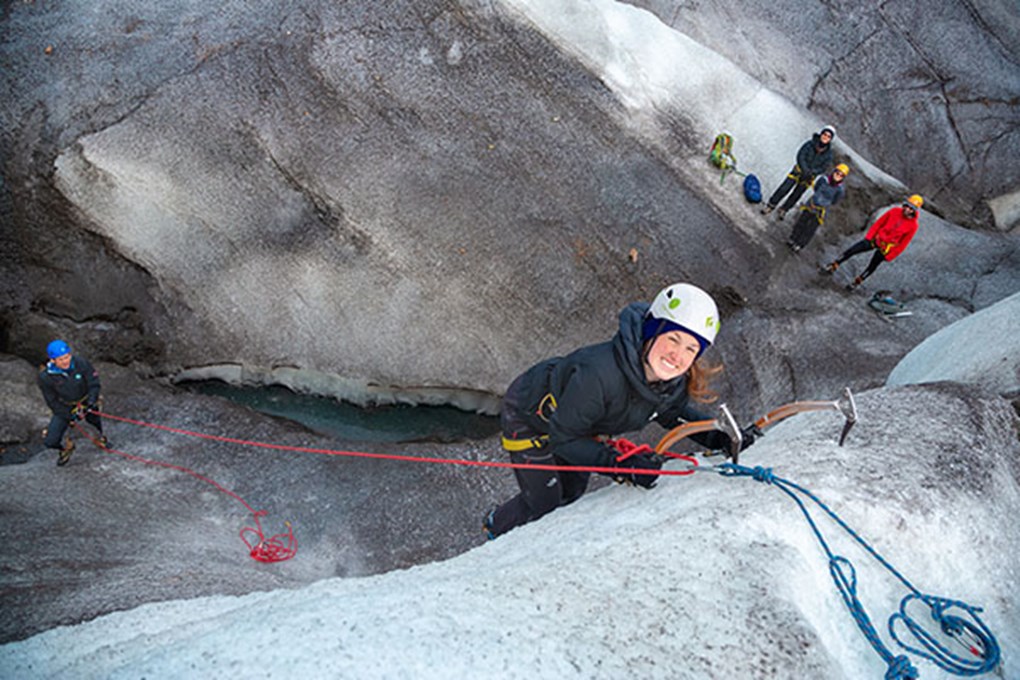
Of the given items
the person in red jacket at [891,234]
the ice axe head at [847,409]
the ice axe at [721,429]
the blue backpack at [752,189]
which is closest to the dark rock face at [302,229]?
the blue backpack at [752,189]

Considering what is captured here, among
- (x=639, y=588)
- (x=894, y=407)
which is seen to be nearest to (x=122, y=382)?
(x=639, y=588)

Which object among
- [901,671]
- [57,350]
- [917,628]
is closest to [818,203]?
[917,628]

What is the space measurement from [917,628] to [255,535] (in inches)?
190

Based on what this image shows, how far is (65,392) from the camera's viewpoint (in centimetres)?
590

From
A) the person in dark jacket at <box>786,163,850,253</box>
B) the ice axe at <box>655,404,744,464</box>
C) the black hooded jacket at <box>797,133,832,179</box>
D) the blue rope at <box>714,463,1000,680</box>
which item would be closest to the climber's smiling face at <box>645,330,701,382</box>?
the ice axe at <box>655,404,744,464</box>

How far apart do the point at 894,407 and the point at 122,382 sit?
7049 mm

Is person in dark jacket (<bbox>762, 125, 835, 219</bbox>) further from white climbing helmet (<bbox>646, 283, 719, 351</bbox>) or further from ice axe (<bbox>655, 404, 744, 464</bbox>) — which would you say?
white climbing helmet (<bbox>646, 283, 719, 351</bbox>)

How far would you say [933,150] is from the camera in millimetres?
10398

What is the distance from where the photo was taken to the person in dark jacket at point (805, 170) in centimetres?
837

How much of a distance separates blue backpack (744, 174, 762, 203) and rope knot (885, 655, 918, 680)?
6869 mm

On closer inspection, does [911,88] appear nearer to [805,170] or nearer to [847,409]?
[805,170]

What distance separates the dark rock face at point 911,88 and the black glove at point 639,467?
852cm

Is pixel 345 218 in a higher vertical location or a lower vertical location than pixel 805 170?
lower

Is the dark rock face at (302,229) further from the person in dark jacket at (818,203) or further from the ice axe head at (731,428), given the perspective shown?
the ice axe head at (731,428)
